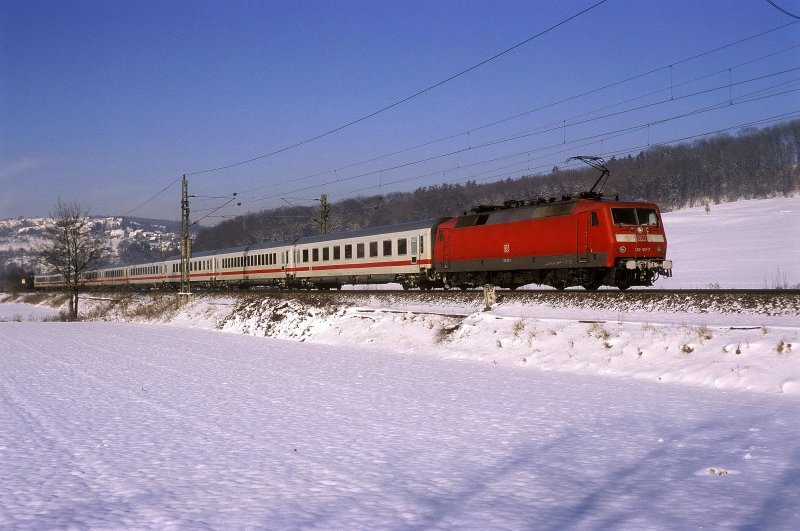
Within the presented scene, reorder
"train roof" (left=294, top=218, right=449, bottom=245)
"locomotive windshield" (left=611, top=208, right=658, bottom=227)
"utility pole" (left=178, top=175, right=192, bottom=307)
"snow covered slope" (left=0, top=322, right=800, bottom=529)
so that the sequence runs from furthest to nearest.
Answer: "utility pole" (left=178, top=175, right=192, bottom=307) → "train roof" (left=294, top=218, right=449, bottom=245) → "locomotive windshield" (left=611, top=208, right=658, bottom=227) → "snow covered slope" (left=0, top=322, right=800, bottom=529)

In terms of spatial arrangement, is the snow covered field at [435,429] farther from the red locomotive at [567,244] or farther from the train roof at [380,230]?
the train roof at [380,230]

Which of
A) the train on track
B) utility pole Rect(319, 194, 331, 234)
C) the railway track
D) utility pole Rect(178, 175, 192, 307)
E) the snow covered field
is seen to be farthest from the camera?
utility pole Rect(319, 194, 331, 234)

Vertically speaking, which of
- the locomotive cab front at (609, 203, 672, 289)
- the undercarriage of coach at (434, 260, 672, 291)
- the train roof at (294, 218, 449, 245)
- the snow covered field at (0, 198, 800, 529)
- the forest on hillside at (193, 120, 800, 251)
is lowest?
the snow covered field at (0, 198, 800, 529)

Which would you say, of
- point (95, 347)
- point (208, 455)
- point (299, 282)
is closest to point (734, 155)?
point (299, 282)

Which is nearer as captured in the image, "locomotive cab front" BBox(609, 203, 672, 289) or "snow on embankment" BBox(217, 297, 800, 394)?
"snow on embankment" BBox(217, 297, 800, 394)

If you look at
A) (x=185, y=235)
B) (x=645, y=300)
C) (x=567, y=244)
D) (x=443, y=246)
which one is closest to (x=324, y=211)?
(x=185, y=235)

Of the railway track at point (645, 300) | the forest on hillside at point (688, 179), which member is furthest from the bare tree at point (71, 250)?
the forest on hillside at point (688, 179)

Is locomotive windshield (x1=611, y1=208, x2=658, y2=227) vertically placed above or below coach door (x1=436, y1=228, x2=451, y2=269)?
above

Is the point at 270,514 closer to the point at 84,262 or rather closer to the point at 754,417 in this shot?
the point at 754,417

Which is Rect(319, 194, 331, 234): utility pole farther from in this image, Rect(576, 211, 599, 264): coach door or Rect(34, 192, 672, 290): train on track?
Rect(576, 211, 599, 264): coach door

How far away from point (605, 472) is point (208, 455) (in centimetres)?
483

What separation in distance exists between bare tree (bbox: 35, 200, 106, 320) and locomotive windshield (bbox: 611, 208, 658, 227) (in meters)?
42.7

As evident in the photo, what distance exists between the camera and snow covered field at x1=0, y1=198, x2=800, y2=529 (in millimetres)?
6613

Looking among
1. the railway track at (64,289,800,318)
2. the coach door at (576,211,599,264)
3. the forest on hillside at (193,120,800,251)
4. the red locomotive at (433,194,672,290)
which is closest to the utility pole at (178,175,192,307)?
the railway track at (64,289,800,318)
